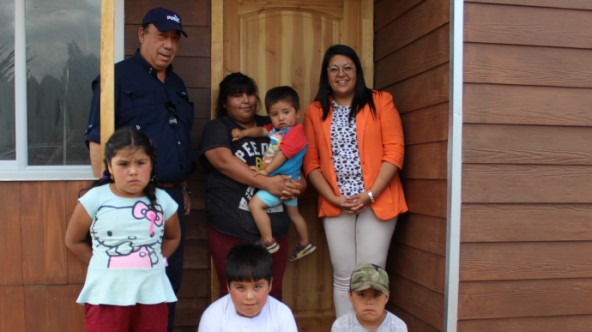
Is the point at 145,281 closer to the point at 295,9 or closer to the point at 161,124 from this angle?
the point at 161,124

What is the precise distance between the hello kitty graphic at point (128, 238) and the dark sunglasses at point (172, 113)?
23.2 inches

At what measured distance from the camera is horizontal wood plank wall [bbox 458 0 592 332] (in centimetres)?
263

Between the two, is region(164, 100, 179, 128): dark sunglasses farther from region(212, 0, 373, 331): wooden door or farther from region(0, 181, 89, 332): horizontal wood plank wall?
region(212, 0, 373, 331): wooden door

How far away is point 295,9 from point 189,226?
4.86 feet

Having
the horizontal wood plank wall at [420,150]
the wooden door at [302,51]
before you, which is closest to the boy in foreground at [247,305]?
the horizontal wood plank wall at [420,150]

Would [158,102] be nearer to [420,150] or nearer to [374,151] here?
[374,151]

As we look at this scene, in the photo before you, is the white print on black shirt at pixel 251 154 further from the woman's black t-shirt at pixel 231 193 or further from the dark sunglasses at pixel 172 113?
the dark sunglasses at pixel 172 113

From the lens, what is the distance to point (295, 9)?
3.46m

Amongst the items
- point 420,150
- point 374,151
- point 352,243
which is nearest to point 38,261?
point 352,243

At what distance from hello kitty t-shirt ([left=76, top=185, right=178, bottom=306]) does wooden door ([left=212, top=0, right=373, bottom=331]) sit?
1.40 meters

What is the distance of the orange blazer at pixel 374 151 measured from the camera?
2.89 metres

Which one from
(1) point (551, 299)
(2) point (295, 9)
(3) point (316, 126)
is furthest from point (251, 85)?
(1) point (551, 299)

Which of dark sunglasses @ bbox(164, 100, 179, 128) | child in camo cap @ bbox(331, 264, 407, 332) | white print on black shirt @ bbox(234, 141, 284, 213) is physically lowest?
child in camo cap @ bbox(331, 264, 407, 332)

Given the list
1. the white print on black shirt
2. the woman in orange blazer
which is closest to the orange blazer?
the woman in orange blazer
